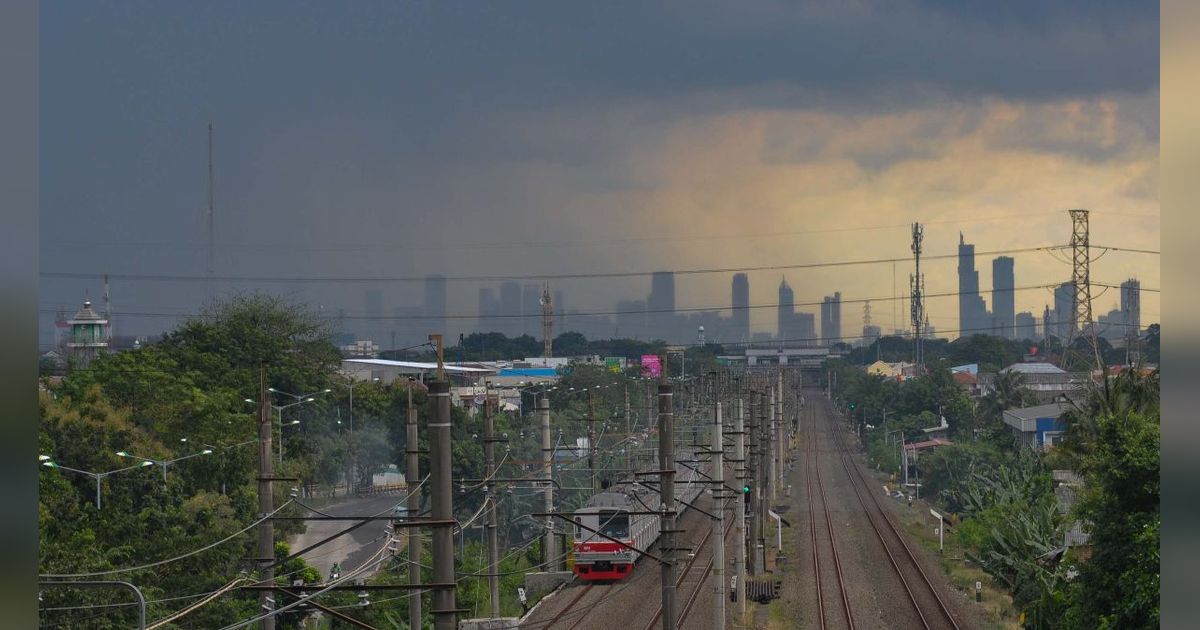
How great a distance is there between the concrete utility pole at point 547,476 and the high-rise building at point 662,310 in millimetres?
58765

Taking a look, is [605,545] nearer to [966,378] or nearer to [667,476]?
[667,476]

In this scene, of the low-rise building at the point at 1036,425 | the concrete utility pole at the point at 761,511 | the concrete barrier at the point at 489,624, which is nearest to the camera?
the concrete barrier at the point at 489,624

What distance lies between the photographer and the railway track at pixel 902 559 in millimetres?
19634

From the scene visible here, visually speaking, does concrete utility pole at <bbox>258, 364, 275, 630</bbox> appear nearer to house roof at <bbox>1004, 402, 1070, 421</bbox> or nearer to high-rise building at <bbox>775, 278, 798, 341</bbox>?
house roof at <bbox>1004, 402, 1070, 421</bbox>

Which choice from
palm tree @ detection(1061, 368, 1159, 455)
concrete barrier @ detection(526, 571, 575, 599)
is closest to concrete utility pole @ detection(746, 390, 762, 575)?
concrete barrier @ detection(526, 571, 575, 599)

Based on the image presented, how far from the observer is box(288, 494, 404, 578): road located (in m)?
27.8

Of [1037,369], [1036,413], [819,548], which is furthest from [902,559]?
[1037,369]

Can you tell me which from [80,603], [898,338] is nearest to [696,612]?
[80,603]

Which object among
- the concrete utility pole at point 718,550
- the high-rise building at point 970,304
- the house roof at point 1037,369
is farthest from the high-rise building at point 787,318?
the concrete utility pole at point 718,550

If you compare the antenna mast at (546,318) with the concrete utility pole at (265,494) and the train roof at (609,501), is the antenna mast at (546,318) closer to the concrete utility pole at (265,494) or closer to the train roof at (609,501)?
the train roof at (609,501)

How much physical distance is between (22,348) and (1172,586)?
164 cm

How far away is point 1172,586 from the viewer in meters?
1.58

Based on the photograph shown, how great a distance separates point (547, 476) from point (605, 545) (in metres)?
2.16

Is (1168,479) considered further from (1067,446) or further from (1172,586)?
(1067,446)
